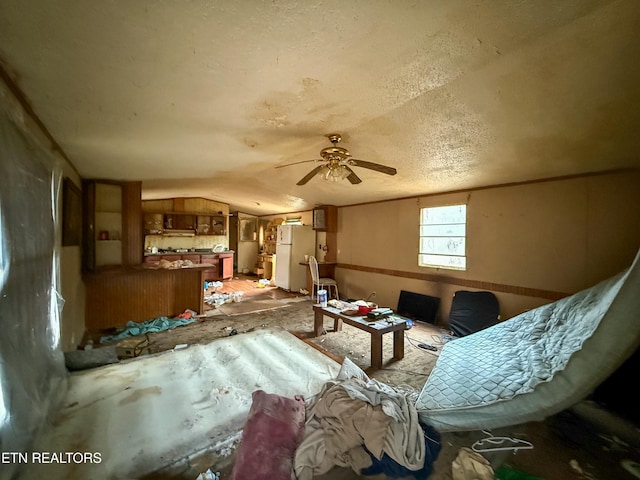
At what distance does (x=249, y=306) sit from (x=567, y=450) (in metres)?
4.51

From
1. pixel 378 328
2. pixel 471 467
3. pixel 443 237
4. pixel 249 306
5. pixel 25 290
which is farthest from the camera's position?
pixel 249 306

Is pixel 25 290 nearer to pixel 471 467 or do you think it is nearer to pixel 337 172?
pixel 337 172

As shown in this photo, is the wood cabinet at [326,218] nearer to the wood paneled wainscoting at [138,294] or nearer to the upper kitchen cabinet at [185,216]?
the wood paneled wainscoting at [138,294]

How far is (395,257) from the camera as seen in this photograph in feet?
15.9

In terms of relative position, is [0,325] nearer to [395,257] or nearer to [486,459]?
[486,459]

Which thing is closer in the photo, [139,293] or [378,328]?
[378,328]

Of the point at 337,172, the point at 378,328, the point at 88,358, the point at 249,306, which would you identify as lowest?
the point at 249,306

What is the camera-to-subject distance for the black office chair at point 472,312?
11.4ft

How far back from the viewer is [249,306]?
197 inches

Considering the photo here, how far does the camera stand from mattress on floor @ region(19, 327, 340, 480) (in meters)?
1.42

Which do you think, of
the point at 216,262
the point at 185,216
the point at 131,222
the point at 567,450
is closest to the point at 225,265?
the point at 216,262

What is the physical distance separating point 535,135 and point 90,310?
5.57 metres

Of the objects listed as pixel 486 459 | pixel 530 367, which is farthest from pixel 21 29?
pixel 530 367

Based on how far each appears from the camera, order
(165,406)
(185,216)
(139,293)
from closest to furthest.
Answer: (165,406) → (139,293) → (185,216)
